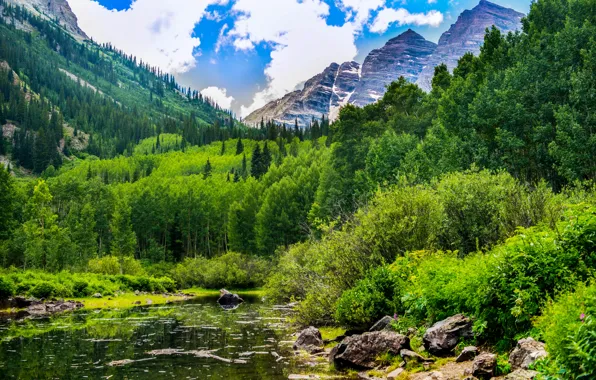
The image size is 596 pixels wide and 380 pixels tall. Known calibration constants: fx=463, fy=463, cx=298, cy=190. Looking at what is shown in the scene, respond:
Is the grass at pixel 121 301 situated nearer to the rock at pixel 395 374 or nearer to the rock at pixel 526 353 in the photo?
the rock at pixel 395 374

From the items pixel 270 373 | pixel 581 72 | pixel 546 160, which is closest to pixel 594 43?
pixel 581 72

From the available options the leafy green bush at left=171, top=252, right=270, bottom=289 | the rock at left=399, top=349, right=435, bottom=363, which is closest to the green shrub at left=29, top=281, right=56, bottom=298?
the leafy green bush at left=171, top=252, right=270, bottom=289

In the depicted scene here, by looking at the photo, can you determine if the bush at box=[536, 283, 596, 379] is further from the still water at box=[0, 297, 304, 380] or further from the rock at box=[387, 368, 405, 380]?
the still water at box=[0, 297, 304, 380]

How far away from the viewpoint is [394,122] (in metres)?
81.9

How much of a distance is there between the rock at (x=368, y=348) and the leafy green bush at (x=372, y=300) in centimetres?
348

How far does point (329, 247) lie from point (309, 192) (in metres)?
86.5

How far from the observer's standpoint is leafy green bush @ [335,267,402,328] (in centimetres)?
2267

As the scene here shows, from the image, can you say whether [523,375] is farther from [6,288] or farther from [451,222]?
[6,288]

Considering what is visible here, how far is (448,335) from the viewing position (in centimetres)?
1633

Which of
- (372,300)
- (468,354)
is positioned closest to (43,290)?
(372,300)

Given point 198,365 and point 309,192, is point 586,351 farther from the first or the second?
point 309,192

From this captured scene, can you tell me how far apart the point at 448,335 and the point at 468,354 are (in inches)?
61.0

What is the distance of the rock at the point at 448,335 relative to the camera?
52.9 feet

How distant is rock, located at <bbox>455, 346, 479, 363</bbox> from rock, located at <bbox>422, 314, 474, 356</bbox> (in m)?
1.19
